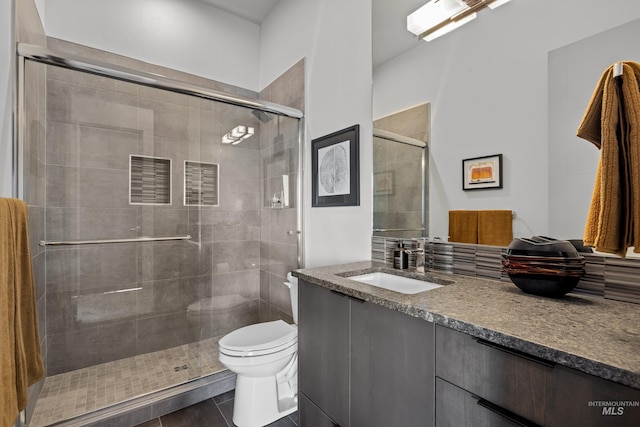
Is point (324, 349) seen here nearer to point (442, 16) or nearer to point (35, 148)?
point (442, 16)

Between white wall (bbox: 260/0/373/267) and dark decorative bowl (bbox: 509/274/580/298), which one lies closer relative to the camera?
dark decorative bowl (bbox: 509/274/580/298)

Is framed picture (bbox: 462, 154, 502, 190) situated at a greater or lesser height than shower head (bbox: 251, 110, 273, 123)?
lesser

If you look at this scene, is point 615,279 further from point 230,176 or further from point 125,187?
point 125,187

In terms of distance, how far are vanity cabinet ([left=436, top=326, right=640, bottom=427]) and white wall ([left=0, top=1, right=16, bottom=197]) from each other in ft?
6.63

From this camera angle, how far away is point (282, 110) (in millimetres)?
2238

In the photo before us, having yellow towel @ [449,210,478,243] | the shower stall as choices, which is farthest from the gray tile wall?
yellow towel @ [449,210,478,243]

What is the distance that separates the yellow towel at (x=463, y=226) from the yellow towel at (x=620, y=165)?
57 cm

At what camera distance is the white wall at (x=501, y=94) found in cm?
103

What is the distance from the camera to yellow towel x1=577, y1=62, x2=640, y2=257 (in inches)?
25.4

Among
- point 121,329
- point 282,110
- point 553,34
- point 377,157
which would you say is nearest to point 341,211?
point 377,157

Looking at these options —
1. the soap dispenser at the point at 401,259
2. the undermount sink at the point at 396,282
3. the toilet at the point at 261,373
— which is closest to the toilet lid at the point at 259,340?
the toilet at the point at 261,373

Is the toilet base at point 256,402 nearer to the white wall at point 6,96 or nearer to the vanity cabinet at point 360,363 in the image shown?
the vanity cabinet at point 360,363

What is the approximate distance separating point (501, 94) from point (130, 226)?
97.1 inches

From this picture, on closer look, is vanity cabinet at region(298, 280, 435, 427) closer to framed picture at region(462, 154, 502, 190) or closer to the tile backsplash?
the tile backsplash
